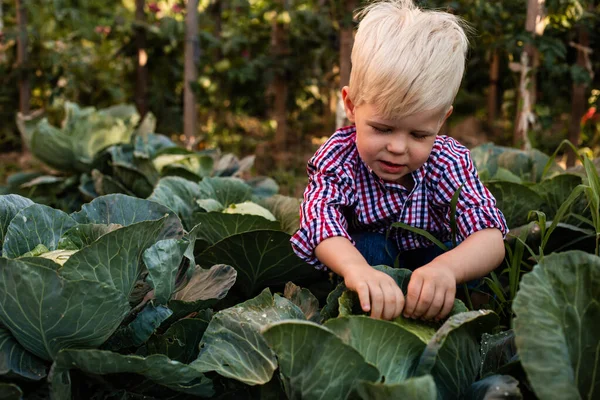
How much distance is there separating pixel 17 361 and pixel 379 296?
0.71 meters

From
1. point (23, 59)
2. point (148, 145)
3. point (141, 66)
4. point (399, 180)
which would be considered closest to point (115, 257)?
point (399, 180)

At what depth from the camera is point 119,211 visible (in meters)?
1.71

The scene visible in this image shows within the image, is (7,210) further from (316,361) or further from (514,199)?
(514,199)

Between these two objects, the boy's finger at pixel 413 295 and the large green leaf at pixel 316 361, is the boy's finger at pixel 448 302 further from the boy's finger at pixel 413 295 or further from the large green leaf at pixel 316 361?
the large green leaf at pixel 316 361

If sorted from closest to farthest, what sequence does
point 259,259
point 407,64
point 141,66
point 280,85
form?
1. point 407,64
2. point 259,259
3. point 141,66
4. point 280,85

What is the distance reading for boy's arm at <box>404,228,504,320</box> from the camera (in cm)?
131

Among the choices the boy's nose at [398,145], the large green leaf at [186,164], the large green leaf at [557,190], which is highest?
the boy's nose at [398,145]

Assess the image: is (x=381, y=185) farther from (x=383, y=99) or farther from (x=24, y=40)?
(x=24, y=40)

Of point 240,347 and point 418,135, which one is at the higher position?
point 418,135

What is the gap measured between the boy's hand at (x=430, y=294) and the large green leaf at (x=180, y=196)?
107cm

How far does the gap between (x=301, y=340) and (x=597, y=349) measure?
0.50 meters

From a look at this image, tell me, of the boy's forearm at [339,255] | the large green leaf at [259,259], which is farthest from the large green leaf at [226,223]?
the boy's forearm at [339,255]

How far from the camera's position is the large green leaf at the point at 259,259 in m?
1.82

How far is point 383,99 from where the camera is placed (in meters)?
1.44
